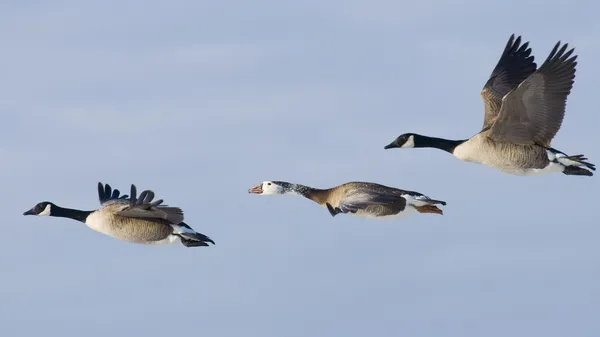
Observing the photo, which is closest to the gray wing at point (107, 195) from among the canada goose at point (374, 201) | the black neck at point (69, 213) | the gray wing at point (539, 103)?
the black neck at point (69, 213)

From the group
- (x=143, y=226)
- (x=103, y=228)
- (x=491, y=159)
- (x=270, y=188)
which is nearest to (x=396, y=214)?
(x=491, y=159)

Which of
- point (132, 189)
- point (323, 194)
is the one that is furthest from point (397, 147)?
point (132, 189)

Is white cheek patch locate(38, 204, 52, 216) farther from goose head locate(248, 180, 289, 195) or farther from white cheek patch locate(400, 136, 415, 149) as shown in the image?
white cheek patch locate(400, 136, 415, 149)

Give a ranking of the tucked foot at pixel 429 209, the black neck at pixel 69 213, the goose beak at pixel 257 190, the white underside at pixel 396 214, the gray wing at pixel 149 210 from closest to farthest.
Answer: the gray wing at pixel 149 210 < the white underside at pixel 396 214 < the tucked foot at pixel 429 209 < the black neck at pixel 69 213 < the goose beak at pixel 257 190

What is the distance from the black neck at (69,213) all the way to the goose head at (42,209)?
0.10 metres

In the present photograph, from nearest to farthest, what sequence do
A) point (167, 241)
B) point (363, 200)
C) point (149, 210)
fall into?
point (149, 210)
point (363, 200)
point (167, 241)

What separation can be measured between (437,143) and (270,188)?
350 centimetres

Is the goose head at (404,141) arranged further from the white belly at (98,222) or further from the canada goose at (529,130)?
the white belly at (98,222)

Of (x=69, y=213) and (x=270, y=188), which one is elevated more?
(x=270, y=188)

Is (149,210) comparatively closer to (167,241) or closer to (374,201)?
(167,241)

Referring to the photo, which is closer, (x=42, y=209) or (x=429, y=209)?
(x=429, y=209)

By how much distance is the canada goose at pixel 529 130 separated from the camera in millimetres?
22484

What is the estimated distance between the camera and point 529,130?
23.1 metres

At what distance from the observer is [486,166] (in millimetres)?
23469
